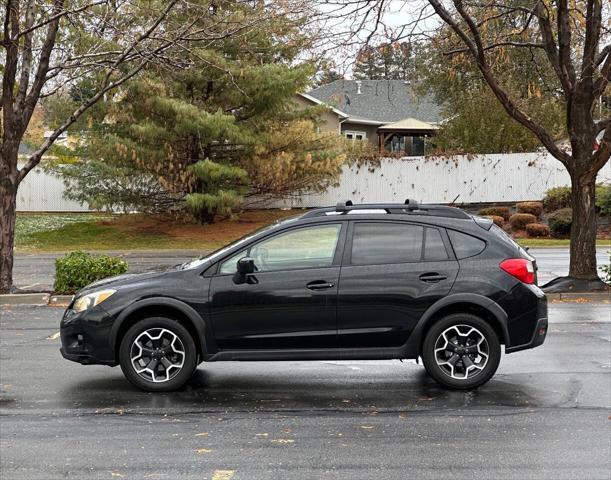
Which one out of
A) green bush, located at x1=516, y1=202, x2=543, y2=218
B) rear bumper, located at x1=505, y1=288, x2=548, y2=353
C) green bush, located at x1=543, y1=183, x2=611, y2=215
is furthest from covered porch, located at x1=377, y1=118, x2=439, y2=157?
rear bumper, located at x1=505, y1=288, x2=548, y2=353

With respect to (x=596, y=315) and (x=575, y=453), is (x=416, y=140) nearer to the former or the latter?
(x=596, y=315)

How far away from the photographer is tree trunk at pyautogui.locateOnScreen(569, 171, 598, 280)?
14.9 meters

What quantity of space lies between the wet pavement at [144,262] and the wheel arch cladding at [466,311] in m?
8.58

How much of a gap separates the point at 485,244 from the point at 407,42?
764cm

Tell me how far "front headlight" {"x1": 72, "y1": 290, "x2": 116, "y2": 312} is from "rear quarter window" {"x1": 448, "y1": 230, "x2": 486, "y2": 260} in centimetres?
316

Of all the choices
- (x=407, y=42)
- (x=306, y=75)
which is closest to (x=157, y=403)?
(x=407, y=42)

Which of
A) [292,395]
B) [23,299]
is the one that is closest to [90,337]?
[292,395]

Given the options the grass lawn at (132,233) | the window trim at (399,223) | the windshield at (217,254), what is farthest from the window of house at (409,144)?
the windshield at (217,254)

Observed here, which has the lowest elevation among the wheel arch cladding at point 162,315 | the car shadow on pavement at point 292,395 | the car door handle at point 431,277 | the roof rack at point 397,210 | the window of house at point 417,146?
the car shadow on pavement at point 292,395

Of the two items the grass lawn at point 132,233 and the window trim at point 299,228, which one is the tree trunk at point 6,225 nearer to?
the window trim at point 299,228

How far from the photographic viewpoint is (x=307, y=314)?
7.40 metres

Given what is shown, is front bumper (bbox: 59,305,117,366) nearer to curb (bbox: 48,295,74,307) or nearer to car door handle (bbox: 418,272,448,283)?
car door handle (bbox: 418,272,448,283)

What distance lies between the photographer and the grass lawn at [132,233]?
28.1 meters

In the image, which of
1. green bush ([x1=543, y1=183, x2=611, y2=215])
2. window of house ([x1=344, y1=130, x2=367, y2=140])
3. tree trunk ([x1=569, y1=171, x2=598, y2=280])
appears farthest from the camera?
window of house ([x1=344, y1=130, x2=367, y2=140])
